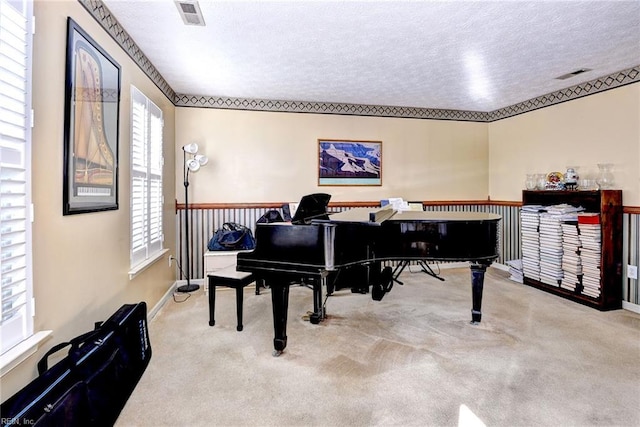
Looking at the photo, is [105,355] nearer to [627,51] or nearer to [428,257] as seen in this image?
[428,257]

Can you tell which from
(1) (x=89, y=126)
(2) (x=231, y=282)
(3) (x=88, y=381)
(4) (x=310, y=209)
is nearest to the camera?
(3) (x=88, y=381)

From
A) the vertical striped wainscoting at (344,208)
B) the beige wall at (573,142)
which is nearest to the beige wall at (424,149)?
the beige wall at (573,142)

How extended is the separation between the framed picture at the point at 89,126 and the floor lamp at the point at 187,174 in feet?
5.61

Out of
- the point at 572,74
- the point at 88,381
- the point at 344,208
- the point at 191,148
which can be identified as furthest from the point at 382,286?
the point at 572,74

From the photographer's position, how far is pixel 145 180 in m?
3.00

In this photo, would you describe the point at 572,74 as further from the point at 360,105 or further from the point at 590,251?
the point at 360,105

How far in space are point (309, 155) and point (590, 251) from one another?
3442 mm

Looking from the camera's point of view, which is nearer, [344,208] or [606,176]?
[606,176]

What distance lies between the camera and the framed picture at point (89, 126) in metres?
1.72

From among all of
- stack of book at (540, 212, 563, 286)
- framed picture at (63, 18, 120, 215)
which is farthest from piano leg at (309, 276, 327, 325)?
stack of book at (540, 212, 563, 286)

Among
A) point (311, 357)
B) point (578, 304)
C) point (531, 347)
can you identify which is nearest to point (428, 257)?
point (531, 347)

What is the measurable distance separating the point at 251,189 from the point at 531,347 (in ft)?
11.5

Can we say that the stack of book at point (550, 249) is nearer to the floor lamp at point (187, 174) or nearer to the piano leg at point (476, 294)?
the piano leg at point (476, 294)

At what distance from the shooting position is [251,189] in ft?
14.7
